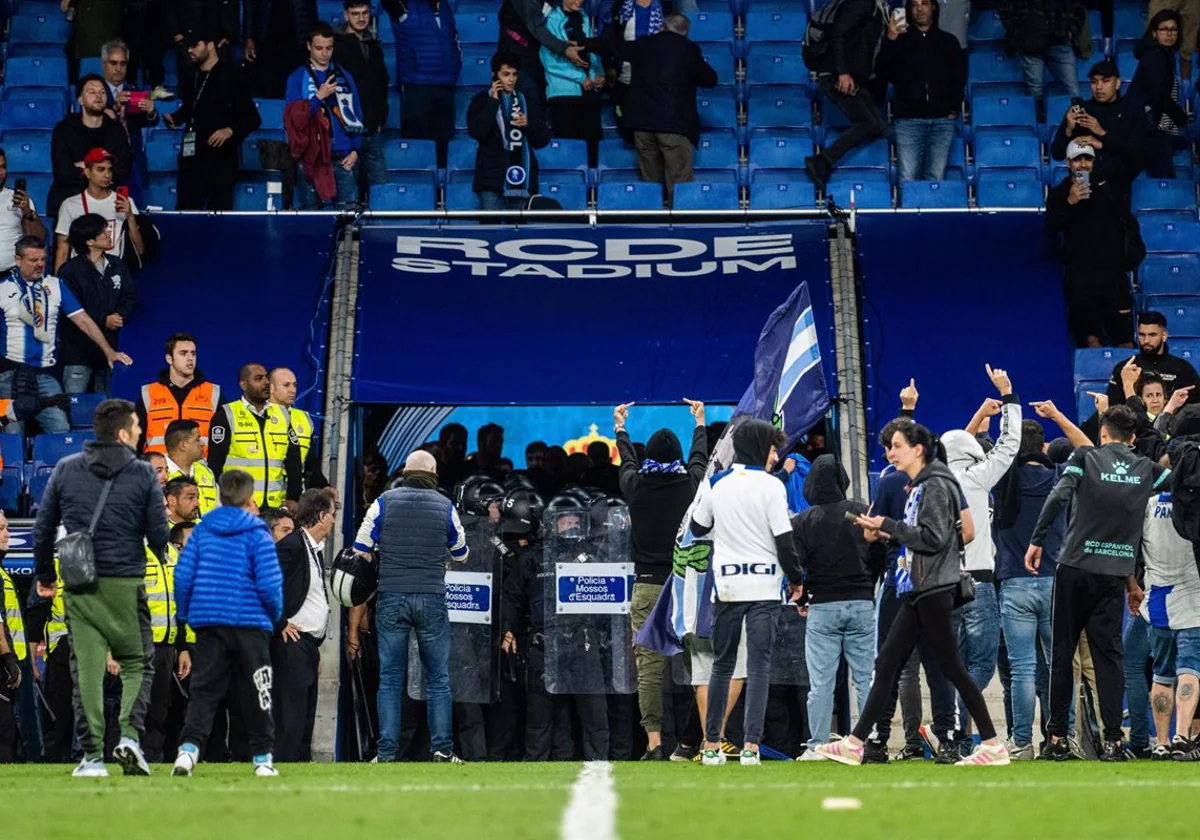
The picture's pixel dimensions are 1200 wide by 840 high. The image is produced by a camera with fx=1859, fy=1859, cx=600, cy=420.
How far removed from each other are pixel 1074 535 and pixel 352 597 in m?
4.65

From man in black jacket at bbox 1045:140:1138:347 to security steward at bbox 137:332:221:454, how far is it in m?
6.90

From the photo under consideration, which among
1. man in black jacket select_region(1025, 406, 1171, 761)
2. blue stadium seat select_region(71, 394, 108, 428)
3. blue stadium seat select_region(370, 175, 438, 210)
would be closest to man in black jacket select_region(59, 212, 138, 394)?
blue stadium seat select_region(71, 394, 108, 428)

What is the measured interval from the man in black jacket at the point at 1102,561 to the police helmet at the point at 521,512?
164 inches

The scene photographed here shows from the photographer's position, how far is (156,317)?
15000 millimetres

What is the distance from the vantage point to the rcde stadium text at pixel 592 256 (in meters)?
15.2

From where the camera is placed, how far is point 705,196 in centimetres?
1625

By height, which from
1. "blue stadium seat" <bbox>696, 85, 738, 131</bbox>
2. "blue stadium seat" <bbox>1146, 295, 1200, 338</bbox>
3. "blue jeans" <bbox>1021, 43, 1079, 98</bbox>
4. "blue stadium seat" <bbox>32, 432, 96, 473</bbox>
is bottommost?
"blue stadium seat" <bbox>32, 432, 96, 473</bbox>

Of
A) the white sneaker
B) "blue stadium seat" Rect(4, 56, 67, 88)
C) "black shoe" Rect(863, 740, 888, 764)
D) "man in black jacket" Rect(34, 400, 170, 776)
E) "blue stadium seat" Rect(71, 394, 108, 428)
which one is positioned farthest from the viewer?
"blue stadium seat" Rect(4, 56, 67, 88)

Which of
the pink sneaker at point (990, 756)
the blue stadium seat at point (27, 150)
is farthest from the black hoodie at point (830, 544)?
the blue stadium seat at point (27, 150)

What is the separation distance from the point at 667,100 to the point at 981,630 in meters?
6.99

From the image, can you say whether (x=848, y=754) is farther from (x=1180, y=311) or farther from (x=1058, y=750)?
(x=1180, y=311)

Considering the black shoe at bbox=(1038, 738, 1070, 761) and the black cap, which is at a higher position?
the black cap

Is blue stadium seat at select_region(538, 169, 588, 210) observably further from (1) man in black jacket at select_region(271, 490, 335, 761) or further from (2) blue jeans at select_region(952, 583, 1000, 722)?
(2) blue jeans at select_region(952, 583, 1000, 722)

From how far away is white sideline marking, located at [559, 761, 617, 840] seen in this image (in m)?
5.79
